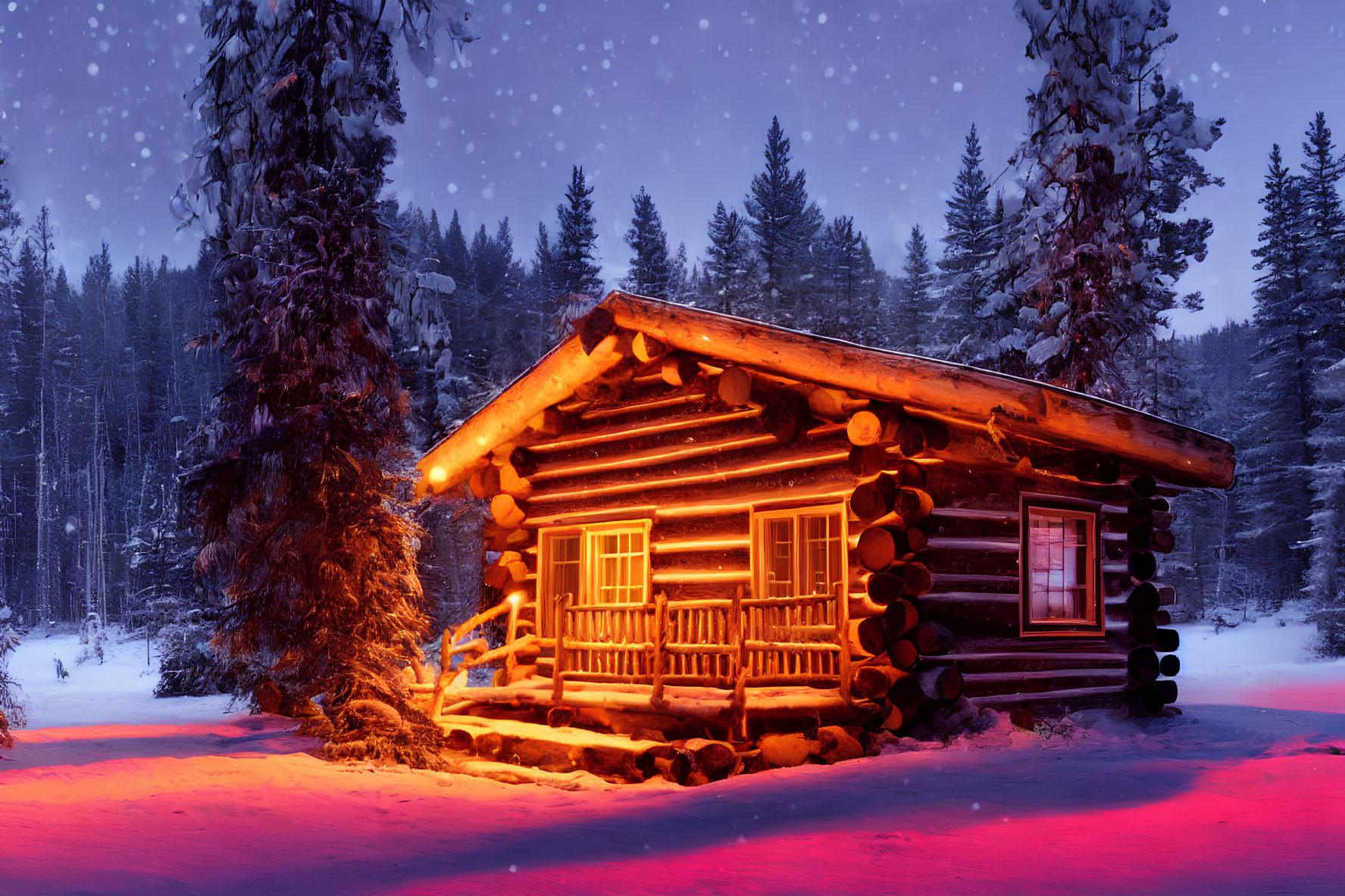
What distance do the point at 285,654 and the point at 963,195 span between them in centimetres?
3719

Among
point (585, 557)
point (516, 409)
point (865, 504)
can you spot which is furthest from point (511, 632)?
point (865, 504)

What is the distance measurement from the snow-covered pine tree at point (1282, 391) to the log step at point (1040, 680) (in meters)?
31.1

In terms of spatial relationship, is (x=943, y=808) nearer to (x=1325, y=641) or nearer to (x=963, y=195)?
(x=1325, y=641)

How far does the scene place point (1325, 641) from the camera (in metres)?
28.3

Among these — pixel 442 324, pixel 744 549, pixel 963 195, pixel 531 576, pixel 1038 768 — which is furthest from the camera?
pixel 963 195

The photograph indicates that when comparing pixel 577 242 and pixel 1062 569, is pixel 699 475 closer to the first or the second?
pixel 1062 569

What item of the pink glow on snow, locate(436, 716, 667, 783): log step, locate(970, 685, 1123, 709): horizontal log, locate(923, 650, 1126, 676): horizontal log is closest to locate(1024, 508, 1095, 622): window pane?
locate(923, 650, 1126, 676): horizontal log

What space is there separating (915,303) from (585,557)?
40.0m

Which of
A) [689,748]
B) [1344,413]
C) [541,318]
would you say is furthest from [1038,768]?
[541,318]

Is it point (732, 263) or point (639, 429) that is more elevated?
point (732, 263)

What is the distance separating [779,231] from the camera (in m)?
43.7

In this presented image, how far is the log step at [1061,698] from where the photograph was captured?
11.7m

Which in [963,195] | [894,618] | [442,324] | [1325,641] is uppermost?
[963,195]

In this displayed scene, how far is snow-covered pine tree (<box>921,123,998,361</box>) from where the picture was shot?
3866cm
